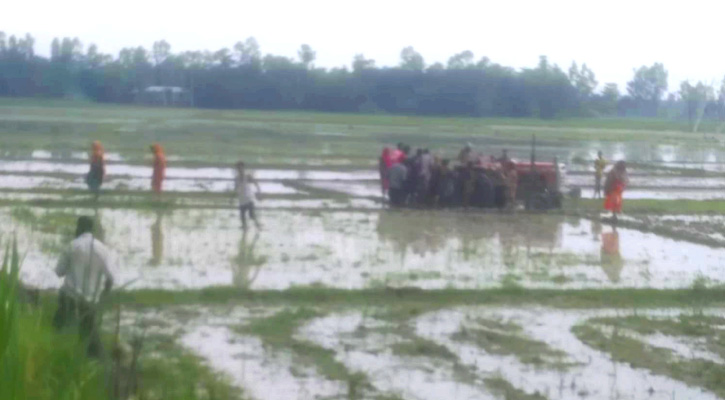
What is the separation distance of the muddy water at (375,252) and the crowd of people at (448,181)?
3.87 feet

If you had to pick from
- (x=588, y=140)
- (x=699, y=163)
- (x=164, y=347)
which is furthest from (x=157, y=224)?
(x=588, y=140)

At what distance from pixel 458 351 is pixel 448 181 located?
1484 centimetres

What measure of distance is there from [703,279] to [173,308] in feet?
23.8

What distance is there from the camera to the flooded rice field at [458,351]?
9.95 metres

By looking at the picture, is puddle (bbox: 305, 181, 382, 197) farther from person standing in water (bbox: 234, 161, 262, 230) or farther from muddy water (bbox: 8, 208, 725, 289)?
person standing in water (bbox: 234, 161, 262, 230)

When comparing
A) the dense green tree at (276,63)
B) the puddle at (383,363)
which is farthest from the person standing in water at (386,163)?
the dense green tree at (276,63)

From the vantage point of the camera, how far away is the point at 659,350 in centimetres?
1190

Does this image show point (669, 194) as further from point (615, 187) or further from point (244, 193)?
point (244, 193)

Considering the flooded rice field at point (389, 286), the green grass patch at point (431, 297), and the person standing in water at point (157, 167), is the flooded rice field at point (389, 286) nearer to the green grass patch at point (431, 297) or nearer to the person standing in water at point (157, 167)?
the green grass patch at point (431, 297)

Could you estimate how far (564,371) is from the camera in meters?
10.7

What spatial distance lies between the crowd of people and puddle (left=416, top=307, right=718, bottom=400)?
12.2 meters

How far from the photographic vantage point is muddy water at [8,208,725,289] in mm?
16000

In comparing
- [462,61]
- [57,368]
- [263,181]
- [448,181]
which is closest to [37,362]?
[57,368]

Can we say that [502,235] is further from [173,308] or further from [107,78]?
[107,78]
